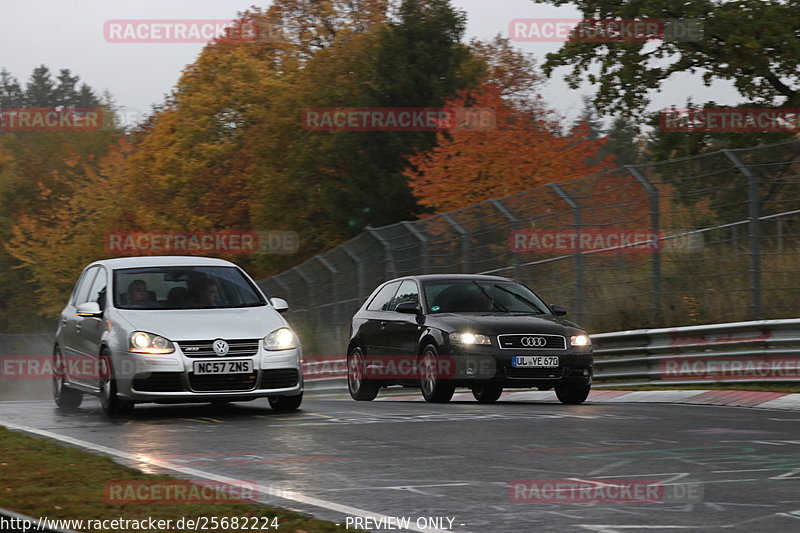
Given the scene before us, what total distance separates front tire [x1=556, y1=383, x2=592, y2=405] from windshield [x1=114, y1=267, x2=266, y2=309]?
12.7ft

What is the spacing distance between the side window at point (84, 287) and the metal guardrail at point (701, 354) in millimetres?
7276

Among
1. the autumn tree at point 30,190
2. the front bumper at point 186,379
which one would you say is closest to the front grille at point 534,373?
the front bumper at point 186,379

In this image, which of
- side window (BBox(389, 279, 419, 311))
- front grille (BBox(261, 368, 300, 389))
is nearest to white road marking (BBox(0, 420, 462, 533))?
front grille (BBox(261, 368, 300, 389))

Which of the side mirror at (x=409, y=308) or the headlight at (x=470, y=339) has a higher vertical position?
the side mirror at (x=409, y=308)

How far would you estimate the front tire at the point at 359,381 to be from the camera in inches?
699

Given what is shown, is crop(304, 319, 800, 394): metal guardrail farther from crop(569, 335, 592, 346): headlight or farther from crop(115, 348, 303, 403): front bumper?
crop(115, 348, 303, 403): front bumper

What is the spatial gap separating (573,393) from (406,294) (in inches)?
101

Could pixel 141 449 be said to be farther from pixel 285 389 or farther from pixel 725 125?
pixel 725 125

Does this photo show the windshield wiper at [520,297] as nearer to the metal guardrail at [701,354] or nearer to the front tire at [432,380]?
the front tire at [432,380]

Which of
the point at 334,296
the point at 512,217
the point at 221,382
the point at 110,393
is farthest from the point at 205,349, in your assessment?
the point at 334,296

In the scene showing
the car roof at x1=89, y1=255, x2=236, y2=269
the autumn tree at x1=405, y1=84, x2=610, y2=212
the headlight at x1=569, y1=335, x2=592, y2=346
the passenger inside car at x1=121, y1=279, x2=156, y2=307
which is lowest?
the headlight at x1=569, y1=335, x2=592, y2=346

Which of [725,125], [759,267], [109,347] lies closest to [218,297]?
[109,347]

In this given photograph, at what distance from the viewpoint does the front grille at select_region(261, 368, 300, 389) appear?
13.2 m

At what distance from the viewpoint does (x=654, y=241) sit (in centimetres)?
1845
